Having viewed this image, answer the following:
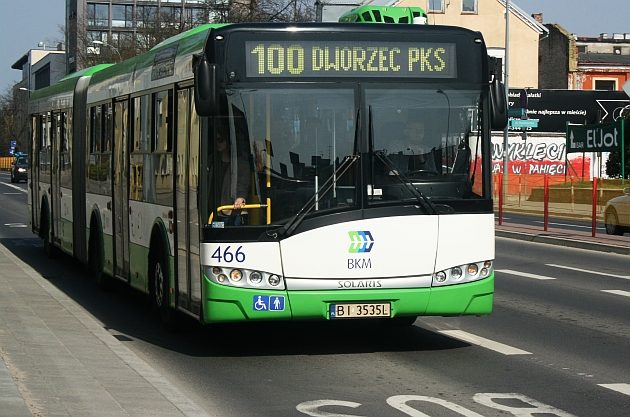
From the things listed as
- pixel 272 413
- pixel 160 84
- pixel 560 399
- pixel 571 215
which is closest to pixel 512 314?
pixel 160 84

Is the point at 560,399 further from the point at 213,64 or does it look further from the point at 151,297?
the point at 151,297

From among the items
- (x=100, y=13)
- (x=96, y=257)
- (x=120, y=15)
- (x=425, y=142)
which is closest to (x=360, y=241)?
(x=425, y=142)

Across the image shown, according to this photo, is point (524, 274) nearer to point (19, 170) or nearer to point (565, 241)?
point (565, 241)

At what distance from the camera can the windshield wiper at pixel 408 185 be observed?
1125cm

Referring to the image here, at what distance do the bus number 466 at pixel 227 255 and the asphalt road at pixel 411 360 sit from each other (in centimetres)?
86

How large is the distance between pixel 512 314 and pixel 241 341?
12.0ft

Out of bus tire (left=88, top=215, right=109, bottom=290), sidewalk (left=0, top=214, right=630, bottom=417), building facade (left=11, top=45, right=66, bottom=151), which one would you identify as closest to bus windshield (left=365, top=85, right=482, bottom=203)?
sidewalk (left=0, top=214, right=630, bottom=417)

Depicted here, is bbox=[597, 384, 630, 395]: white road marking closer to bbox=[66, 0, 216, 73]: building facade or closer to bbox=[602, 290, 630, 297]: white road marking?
bbox=[602, 290, 630, 297]: white road marking

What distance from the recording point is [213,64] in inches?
428

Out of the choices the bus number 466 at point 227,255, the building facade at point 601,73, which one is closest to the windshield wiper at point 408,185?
the bus number 466 at point 227,255

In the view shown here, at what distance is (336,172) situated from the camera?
11.2m

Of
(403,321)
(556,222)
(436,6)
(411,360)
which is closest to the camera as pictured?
(411,360)

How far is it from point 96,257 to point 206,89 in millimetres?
7740

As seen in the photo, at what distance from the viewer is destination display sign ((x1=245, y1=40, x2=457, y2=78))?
11242 millimetres
